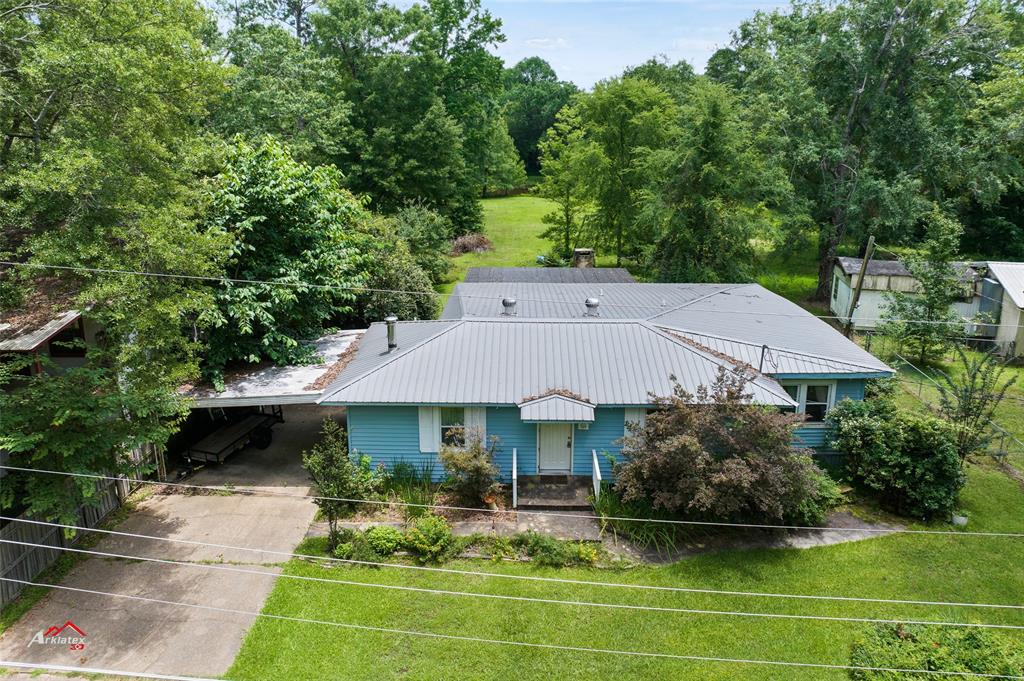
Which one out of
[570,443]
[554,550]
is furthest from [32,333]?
[570,443]

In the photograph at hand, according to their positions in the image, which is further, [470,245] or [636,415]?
[470,245]

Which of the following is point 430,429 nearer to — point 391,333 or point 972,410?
point 391,333

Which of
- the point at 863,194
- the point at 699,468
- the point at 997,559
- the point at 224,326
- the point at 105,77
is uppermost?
the point at 105,77

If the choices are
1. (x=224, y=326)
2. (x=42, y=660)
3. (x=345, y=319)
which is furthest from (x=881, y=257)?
(x=42, y=660)

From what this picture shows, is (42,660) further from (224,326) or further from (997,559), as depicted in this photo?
(997,559)

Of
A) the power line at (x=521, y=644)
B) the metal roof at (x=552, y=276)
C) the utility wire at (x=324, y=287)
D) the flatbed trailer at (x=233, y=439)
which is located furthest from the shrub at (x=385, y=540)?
the metal roof at (x=552, y=276)

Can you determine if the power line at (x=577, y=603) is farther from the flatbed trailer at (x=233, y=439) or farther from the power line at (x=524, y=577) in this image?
the flatbed trailer at (x=233, y=439)

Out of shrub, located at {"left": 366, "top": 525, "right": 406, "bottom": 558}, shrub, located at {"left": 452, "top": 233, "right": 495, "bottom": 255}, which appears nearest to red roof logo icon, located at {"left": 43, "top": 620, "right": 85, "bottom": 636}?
shrub, located at {"left": 366, "top": 525, "right": 406, "bottom": 558}
